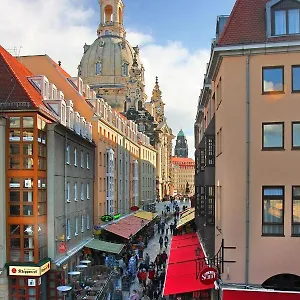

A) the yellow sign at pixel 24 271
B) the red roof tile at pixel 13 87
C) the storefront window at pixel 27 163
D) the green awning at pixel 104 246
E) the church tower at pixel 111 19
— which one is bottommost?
the green awning at pixel 104 246

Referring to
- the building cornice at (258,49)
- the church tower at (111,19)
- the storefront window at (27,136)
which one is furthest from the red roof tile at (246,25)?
the church tower at (111,19)

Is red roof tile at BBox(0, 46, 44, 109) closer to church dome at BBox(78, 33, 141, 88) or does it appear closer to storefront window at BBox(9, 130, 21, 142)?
storefront window at BBox(9, 130, 21, 142)

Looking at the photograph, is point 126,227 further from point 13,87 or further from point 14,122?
point 13,87

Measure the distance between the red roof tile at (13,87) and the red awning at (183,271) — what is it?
11.8 m

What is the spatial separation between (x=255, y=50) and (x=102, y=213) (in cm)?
2909

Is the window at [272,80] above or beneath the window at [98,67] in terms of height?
beneath

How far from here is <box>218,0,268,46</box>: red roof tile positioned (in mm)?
19500

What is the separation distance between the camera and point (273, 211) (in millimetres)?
19141

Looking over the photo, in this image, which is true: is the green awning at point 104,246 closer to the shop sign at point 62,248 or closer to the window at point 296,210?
the shop sign at point 62,248

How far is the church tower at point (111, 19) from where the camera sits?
126 metres

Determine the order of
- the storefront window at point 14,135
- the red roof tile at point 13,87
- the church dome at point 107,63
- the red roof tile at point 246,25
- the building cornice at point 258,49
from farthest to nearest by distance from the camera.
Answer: the church dome at point 107,63 → the red roof tile at point 13,87 → the storefront window at point 14,135 → the red roof tile at point 246,25 → the building cornice at point 258,49

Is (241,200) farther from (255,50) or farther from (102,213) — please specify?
(102,213)

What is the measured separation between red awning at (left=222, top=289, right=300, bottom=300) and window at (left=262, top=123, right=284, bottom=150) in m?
5.56

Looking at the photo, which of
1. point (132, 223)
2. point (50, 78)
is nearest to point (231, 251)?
point (50, 78)
